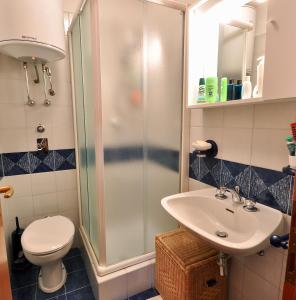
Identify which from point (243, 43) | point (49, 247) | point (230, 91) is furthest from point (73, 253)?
point (243, 43)

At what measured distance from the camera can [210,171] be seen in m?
1.54

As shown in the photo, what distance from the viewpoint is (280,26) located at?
0.86m

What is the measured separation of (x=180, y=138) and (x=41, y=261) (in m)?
1.35

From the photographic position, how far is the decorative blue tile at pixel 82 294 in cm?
161

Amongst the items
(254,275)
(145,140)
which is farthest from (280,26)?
A: (254,275)

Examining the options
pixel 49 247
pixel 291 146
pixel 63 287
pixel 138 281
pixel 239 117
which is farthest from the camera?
pixel 63 287

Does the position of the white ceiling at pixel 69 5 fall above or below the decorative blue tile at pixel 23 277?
above

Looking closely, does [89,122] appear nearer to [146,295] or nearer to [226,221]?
[226,221]

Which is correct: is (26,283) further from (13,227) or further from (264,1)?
(264,1)

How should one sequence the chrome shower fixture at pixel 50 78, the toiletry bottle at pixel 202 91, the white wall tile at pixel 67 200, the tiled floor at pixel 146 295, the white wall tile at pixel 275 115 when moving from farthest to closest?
the white wall tile at pixel 67 200 < the chrome shower fixture at pixel 50 78 < the tiled floor at pixel 146 295 < the toiletry bottle at pixel 202 91 < the white wall tile at pixel 275 115

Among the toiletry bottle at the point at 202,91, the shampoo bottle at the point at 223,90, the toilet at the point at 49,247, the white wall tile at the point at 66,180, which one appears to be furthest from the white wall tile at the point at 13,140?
the shampoo bottle at the point at 223,90

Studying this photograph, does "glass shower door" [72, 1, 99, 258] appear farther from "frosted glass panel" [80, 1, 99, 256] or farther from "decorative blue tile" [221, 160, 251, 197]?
"decorative blue tile" [221, 160, 251, 197]

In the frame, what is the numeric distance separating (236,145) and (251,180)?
0.23 meters

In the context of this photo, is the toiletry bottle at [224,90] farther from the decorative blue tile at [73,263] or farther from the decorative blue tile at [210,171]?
the decorative blue tile at [73,263]
